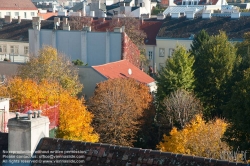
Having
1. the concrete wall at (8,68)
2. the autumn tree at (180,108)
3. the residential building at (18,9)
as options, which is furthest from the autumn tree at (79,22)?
the autumn tree at (180,108)

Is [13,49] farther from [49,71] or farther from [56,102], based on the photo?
[56,102]

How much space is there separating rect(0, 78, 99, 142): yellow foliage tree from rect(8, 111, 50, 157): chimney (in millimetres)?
16566

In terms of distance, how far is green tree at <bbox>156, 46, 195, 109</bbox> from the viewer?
139 feet

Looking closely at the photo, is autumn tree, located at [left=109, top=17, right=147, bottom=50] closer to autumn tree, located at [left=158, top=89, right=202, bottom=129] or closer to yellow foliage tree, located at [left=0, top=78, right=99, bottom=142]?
autumn tree, located at [left=158, top=89, right=202, bottom=129]

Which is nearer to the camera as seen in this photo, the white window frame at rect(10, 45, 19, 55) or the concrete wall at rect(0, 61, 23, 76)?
the concrete wall at rect(0, 61, 23, 76)

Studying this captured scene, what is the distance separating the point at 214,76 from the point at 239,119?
614 inches

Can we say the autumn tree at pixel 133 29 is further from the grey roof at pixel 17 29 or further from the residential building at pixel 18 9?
the residential building at pixel 18 9

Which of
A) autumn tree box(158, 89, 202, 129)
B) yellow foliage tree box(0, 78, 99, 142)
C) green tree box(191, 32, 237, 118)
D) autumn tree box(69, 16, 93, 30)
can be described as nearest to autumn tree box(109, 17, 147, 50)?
autumn tree box(69, 16, 93, 30)

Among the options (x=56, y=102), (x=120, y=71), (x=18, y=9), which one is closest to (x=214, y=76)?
(x=120, y=71)

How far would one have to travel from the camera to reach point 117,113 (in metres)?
37.0

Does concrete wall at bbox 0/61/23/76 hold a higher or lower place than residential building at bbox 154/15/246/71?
lower

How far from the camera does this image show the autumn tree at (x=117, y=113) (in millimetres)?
36938

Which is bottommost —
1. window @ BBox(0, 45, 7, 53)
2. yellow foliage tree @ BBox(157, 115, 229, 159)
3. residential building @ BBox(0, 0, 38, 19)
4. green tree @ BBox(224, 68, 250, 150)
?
yellow foliage tree @ BBox(157, 115, 229, 159)

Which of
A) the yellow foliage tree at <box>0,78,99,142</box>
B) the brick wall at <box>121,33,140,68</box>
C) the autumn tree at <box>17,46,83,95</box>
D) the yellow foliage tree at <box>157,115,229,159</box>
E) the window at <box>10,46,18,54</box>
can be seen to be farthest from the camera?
the window at <box>10,46,18,54</box>
